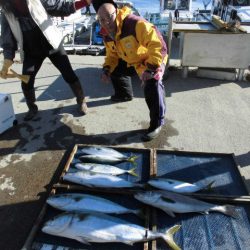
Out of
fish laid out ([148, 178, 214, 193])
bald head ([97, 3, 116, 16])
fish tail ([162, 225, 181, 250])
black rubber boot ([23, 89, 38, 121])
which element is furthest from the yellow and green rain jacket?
fish tail ([162, 225, 181, 250])

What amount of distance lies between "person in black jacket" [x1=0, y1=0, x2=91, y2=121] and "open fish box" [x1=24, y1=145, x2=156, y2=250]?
1425 mm

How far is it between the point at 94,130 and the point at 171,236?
2317 millimetres

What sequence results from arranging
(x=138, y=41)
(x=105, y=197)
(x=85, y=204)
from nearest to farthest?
(x=85, y=204) → (x=105, y=197) → (x=138, y=41)

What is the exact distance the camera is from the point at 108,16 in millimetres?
3740

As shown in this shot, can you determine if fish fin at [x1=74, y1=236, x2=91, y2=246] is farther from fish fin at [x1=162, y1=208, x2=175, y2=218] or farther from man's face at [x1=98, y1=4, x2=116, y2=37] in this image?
man's face at [x1=98, y1=4, x2=116, y2=37]

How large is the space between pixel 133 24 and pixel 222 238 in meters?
2.49

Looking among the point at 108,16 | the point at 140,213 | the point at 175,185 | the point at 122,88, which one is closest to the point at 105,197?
the point at 140,213

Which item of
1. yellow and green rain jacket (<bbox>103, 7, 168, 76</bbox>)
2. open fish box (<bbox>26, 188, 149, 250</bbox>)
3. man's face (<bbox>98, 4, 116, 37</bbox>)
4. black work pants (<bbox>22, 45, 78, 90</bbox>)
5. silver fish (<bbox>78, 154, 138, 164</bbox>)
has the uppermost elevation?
man's face (<bbox>98, 4, 116, 37</bbox>)

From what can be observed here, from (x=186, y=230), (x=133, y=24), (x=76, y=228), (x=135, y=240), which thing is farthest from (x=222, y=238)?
(x=133, y=24)

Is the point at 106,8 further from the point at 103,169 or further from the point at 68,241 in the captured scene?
the point at 68,241

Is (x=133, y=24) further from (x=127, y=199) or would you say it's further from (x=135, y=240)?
(x=135, y=240)

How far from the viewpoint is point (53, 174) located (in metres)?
3.73

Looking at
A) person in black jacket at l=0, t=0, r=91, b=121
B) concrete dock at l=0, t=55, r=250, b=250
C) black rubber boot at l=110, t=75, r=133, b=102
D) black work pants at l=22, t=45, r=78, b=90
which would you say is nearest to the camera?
concrete dock at l=0, t=55, r=250, b=250

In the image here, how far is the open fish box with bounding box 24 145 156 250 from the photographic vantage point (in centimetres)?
263
